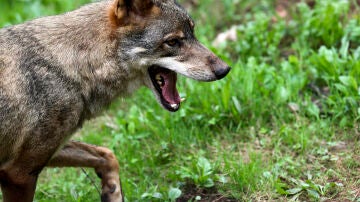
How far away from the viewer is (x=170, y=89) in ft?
18.9

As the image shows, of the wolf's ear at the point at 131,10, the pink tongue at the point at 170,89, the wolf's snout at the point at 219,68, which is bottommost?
the pink tongue at the point at 170,89

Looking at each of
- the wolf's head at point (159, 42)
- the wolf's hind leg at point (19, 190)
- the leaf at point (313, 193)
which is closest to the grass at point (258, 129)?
the leaf at point (313, 193)

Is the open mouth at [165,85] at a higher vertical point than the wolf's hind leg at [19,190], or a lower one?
higher

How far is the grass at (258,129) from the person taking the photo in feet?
19.9

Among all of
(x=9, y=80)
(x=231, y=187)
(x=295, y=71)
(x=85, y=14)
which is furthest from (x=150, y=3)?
(x=295, y=71)

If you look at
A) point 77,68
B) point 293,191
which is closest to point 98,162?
point 77,68

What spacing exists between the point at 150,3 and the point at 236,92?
2.04m

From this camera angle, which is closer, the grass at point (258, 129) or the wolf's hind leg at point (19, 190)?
the wolf's hind leg at point (19, 190)

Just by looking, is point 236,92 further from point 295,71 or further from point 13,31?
point 13,31

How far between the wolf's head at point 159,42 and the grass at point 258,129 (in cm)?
107

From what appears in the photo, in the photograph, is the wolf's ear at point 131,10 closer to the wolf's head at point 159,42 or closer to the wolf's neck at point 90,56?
the wolf's head at point 159,42

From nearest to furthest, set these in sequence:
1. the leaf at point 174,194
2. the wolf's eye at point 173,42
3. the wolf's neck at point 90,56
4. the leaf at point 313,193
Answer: the wolf's neck at point 90,56, the wolf's eye at point 173,42, the leaf at point 313,193, the leaf at point 174,194

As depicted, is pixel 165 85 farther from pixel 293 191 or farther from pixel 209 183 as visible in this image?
pixel 293 191

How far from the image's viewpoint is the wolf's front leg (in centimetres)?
598
